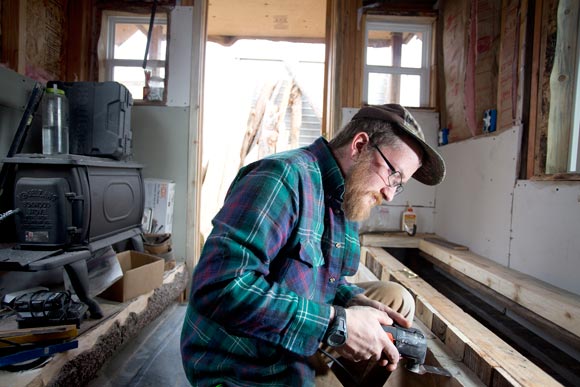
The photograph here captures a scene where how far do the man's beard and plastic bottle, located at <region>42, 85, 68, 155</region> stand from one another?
2101 millimetres

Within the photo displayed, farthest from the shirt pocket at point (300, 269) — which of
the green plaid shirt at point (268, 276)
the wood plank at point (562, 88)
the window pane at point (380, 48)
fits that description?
the window pane at point (380, 48)

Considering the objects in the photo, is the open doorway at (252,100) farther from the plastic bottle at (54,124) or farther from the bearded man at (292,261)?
the bearded man at (292,261)

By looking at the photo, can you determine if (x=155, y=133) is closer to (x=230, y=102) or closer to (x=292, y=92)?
(x=230, y=102)

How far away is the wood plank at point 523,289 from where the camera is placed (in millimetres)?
1482

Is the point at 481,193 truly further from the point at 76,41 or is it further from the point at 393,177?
the point at 76,41

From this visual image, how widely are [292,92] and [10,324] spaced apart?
490 cm

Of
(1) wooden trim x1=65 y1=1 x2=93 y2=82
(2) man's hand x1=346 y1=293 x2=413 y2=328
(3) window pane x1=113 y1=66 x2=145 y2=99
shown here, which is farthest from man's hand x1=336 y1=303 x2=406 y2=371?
(1) wooden trim x1=65 y1=1 x2=93 y2=82

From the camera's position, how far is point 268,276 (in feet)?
3.17

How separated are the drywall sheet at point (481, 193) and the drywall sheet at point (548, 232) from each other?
103 millimetres

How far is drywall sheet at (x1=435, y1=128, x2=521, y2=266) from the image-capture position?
224cm

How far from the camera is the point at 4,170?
1.77 metres

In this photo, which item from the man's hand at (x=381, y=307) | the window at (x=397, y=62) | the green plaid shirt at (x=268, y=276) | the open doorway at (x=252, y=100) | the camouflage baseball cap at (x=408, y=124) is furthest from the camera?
the open doorway at (x=252, y=100)

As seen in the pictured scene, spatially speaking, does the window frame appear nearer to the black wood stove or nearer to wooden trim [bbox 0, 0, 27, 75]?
wooden trim [bbox 0, 0, 27, 75]

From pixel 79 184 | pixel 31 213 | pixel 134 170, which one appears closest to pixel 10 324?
pixel 31 213
